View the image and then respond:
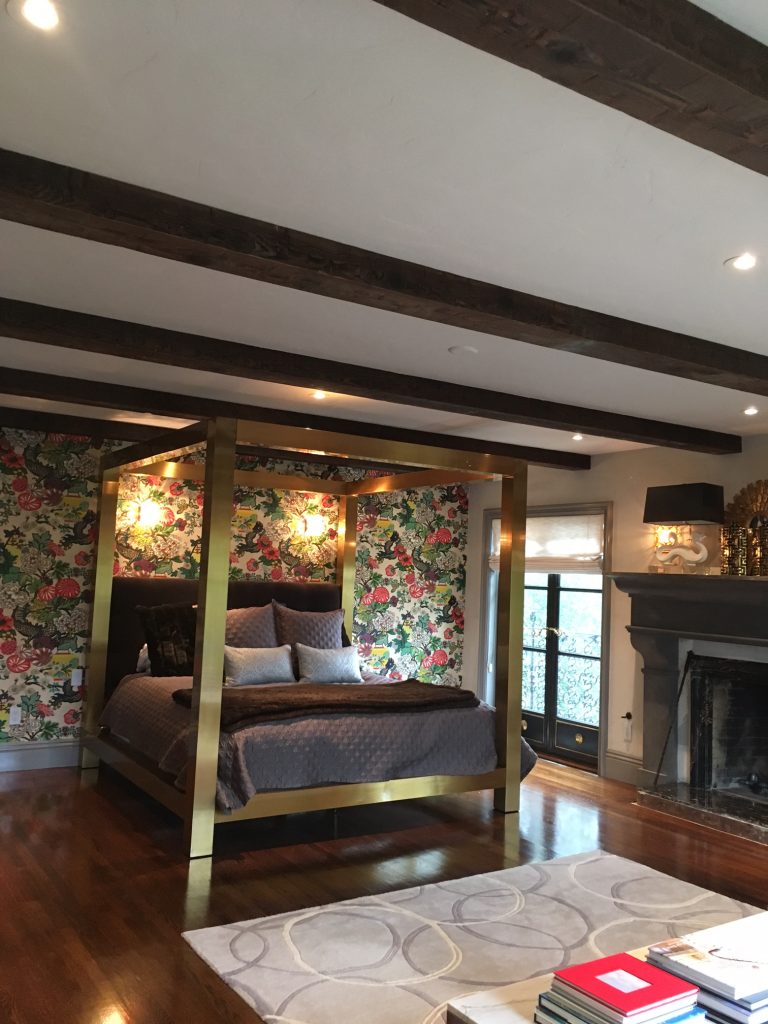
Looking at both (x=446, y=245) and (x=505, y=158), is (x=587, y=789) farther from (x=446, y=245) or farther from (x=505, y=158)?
(x=505, y=158)

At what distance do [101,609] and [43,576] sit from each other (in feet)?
1.46

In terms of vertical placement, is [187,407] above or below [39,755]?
above

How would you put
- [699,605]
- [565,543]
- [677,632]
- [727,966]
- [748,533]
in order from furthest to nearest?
[565,543], [677,632], [699,605], [748,533], [727,966]

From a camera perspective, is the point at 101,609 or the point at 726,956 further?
the point at 101,609

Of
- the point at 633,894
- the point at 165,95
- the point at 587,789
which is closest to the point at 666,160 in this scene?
the point at 165,95

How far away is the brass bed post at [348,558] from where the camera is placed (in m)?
6.89

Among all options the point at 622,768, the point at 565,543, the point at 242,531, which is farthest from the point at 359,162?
the point at 622,768

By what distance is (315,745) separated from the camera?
4309mm

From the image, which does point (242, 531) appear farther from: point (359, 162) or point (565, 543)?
point (359, 162)

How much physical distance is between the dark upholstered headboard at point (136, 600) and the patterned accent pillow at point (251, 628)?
0.90ft

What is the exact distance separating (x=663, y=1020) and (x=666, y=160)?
199 centimetres

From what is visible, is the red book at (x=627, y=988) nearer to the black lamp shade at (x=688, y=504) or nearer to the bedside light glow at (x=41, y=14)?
the bedside light glow at (x=41, y=14)

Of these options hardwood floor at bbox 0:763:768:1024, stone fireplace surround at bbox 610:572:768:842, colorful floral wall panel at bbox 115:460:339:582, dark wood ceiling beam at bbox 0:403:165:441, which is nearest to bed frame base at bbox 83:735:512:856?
hardwood floor at bbox 0:763:768:1024

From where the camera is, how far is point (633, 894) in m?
3.76
